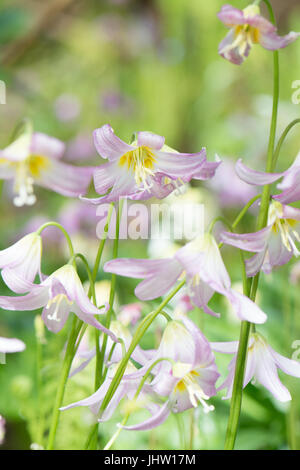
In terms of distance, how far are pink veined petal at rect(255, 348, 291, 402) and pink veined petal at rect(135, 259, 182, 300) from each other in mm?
140

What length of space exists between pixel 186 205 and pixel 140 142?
891 mm

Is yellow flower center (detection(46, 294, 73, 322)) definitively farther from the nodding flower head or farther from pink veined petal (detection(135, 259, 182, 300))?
the nodding flower head

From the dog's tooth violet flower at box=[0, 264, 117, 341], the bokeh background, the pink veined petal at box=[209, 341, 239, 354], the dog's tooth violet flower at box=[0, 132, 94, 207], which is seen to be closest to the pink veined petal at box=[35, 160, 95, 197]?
the dog's tooth violet flower at box=[0, 132, 94, 207]

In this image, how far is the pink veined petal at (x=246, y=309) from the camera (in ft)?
1.71

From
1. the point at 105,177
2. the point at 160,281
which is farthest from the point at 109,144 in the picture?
the point at 160,281

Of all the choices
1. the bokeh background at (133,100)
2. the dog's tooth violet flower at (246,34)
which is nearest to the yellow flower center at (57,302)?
the dog's tooth violet flower at (246,34)

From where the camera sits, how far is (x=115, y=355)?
0.72 m

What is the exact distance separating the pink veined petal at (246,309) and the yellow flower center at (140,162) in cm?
17

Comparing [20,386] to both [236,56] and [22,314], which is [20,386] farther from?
[22,314]

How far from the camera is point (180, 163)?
2.05ft

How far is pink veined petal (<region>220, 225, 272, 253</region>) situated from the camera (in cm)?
57

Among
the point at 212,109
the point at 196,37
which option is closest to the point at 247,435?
the point at 212,109

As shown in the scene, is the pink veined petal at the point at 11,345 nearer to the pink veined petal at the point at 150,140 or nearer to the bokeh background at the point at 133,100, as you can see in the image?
the pink veined petal at the point at 150,140

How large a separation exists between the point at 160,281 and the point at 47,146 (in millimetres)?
251
